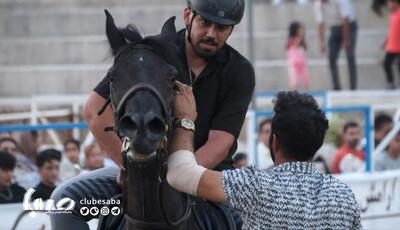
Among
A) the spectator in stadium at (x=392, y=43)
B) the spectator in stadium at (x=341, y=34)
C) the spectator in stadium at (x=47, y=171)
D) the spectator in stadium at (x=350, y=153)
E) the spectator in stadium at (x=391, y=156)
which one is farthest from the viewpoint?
the spectator in stadium at (x=341, y=34)

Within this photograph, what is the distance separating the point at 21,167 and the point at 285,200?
6.00 m

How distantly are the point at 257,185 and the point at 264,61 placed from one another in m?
14.3

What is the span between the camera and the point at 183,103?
529cm

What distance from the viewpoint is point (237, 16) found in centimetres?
620

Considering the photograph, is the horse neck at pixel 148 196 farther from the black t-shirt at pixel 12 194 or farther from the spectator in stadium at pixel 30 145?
the spectator in stadium at pixel 30 145

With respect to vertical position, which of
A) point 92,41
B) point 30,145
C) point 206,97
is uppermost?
point 206,97

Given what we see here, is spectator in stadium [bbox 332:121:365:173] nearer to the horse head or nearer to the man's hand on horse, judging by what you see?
the horse head

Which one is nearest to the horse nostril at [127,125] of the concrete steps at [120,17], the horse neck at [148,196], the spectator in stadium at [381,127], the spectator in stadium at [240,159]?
the horse neck at [148,196]

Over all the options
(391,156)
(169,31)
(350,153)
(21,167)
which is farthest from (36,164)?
(169,31)

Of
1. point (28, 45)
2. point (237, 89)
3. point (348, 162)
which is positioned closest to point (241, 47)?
point (28, 45)

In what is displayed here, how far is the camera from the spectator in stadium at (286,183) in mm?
4980

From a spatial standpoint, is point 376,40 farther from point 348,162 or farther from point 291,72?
point 348,162

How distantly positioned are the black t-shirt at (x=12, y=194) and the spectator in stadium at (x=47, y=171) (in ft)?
0.43

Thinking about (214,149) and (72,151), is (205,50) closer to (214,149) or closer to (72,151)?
(214,149)
